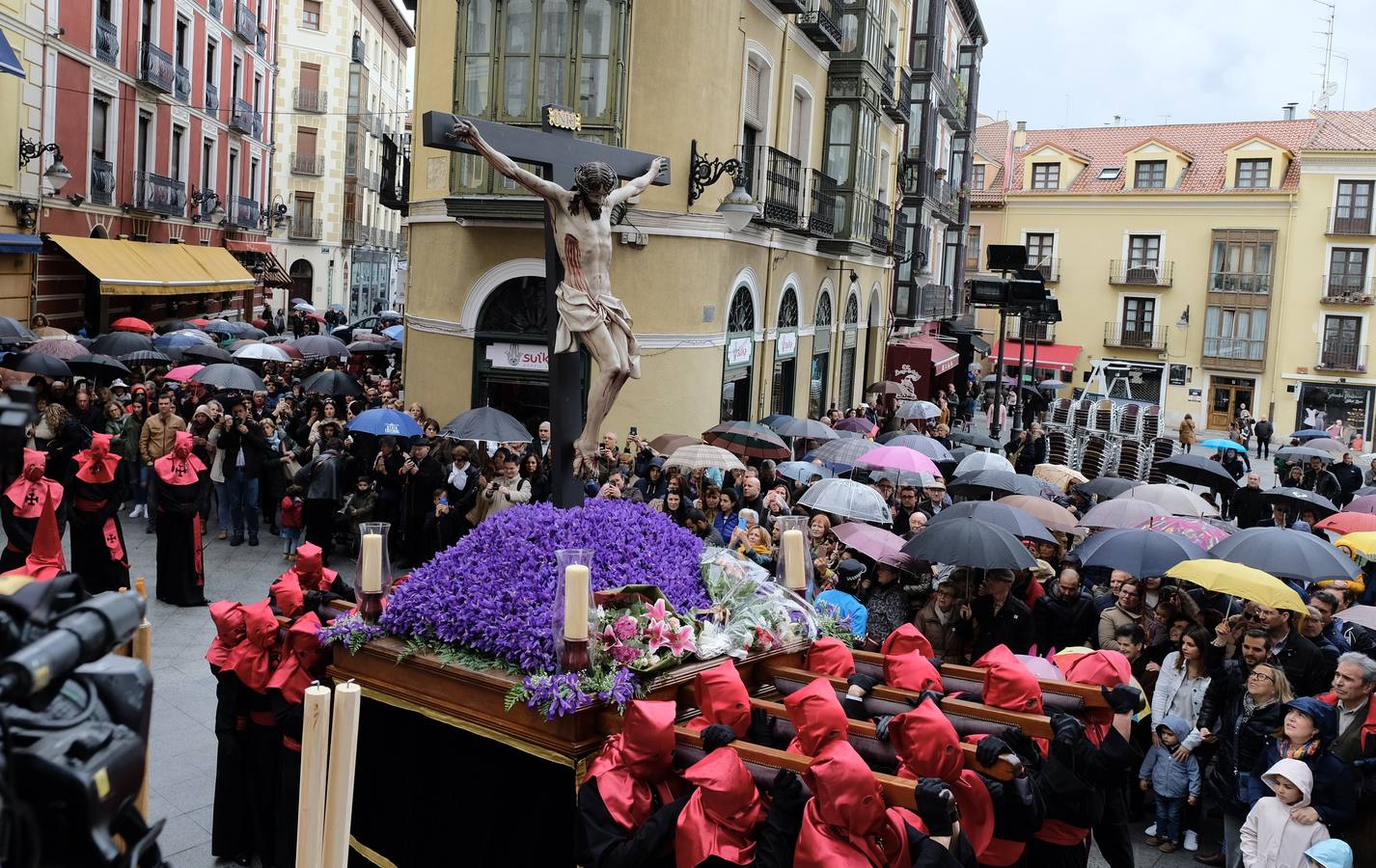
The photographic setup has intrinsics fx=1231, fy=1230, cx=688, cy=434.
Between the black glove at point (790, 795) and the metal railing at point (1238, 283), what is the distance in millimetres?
47819

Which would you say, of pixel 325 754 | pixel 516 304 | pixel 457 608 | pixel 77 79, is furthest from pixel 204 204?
pixel 325 754

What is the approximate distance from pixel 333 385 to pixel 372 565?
11.8 meters

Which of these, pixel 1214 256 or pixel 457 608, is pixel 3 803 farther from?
pixel 1214 256

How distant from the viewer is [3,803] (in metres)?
2.03

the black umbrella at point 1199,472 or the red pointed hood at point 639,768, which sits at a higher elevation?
the black umbrella at point 1199,472

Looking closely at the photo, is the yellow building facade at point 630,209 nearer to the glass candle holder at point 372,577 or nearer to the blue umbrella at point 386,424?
the blue umbrella at point 386,424

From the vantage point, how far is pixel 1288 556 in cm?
975

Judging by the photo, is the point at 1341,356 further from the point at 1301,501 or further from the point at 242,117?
the point at 242,117

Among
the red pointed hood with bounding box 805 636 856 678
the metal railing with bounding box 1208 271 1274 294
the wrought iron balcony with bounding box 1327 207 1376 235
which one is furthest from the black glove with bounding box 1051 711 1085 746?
the metal railing with bounding box 1208 271 1274 294

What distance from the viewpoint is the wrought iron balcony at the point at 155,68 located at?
28.6 metres

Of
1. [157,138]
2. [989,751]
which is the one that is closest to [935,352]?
[157,138]

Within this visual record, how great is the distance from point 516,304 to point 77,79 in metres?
13.7

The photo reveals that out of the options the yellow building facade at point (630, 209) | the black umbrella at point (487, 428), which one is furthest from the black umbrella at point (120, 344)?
the black umbrella at point (487, 428)

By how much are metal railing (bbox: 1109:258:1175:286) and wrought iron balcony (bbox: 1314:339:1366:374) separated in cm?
632
